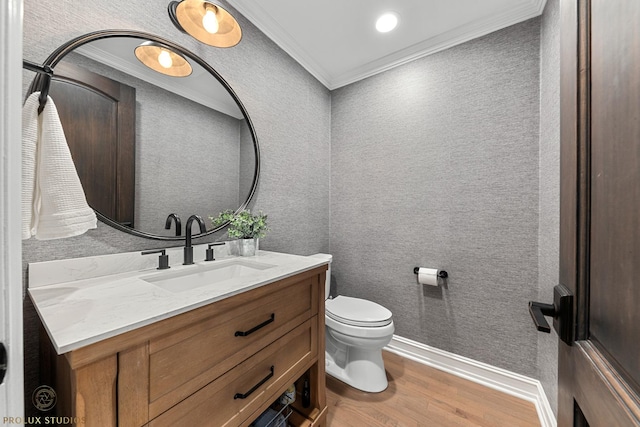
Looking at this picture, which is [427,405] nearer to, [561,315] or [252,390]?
[252,390]

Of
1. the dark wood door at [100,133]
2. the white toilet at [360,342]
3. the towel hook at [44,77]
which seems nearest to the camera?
the towel hook at [44,77]

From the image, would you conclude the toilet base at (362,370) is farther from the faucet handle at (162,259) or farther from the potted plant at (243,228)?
the faucet handle at (162,259)

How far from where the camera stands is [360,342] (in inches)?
59.2

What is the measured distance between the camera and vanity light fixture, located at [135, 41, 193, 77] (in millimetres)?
1132

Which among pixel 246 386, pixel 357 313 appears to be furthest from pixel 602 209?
pixel 357 313

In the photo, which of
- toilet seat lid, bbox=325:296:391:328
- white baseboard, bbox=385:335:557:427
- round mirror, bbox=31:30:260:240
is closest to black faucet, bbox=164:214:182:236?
round mirror, bbox=31:30:260:240

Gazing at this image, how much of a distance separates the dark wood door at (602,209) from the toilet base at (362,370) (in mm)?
1192

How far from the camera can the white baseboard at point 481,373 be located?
4.57ft

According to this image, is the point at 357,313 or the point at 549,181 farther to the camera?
the point at 357,313

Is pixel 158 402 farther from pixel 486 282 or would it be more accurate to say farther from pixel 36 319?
pixel 486 282

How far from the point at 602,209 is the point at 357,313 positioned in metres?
1.44

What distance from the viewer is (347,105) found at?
2.25 metres

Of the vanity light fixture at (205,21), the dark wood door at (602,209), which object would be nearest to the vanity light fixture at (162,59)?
the vanity light fixture at (205,21)

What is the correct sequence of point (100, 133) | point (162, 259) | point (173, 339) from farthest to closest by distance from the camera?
point (162, 259) → point (100, 133) → point (173, 339)
